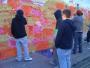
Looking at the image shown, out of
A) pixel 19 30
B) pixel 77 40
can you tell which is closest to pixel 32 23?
pixel 19 30

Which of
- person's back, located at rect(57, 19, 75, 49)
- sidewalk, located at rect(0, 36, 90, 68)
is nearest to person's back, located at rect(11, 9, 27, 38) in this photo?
sidewalk, located at rect(0, 36, 90, 68)

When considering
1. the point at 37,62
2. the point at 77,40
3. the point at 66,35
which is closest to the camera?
the point at 66,35

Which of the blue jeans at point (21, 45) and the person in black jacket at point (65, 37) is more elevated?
the person in black jacket at point (65, 37)

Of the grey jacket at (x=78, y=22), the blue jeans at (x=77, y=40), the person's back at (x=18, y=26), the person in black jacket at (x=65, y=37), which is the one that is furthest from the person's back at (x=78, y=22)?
the person in black jacket at (x=65, y=37)

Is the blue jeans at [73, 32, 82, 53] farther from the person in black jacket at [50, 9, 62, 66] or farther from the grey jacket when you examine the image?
the person in black jacket at [50, 9, 62, 66]

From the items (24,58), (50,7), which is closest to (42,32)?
(50,7)

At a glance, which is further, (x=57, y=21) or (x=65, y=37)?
(x=57, y=21)

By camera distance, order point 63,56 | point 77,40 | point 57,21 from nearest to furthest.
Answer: point 63,56 < point 57,21 < point 77,40

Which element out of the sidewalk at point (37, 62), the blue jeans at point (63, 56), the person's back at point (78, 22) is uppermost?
the person's back at point (78, 22)

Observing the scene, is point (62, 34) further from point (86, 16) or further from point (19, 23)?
point (86, 16)

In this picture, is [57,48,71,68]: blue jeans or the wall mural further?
the wall mural

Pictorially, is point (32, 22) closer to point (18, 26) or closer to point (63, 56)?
point (18, 26)

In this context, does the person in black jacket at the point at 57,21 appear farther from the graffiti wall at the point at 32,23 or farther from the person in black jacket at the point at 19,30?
the graffiti wall at the point at 32,23

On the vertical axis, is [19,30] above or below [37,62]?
above
